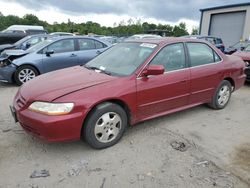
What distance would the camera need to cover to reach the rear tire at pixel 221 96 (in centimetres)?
516

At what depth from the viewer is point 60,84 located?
3.61 meters

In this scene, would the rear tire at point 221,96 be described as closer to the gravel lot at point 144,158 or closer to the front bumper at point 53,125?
the gravel lot at point 144,158

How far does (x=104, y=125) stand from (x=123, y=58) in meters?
1.32

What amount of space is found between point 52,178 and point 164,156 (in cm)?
146

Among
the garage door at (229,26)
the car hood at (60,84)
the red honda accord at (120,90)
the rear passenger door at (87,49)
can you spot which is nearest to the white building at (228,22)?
the garage door at (229,26)

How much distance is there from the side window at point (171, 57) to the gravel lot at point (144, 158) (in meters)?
1.02

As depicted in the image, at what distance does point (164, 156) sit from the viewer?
3.43 meters

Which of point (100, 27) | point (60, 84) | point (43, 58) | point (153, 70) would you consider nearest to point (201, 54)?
point (153, 70)

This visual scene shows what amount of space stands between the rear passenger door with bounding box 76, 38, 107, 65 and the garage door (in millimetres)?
18203

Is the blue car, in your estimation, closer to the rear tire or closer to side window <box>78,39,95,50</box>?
side window <box>78,39,95,50</box>

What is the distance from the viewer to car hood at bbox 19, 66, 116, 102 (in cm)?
334

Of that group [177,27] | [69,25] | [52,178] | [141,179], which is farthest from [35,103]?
[69,25]

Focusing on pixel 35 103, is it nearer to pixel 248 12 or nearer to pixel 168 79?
pixel 168 79

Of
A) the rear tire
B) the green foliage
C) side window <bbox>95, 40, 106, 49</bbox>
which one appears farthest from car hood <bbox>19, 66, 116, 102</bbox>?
the green foliage
